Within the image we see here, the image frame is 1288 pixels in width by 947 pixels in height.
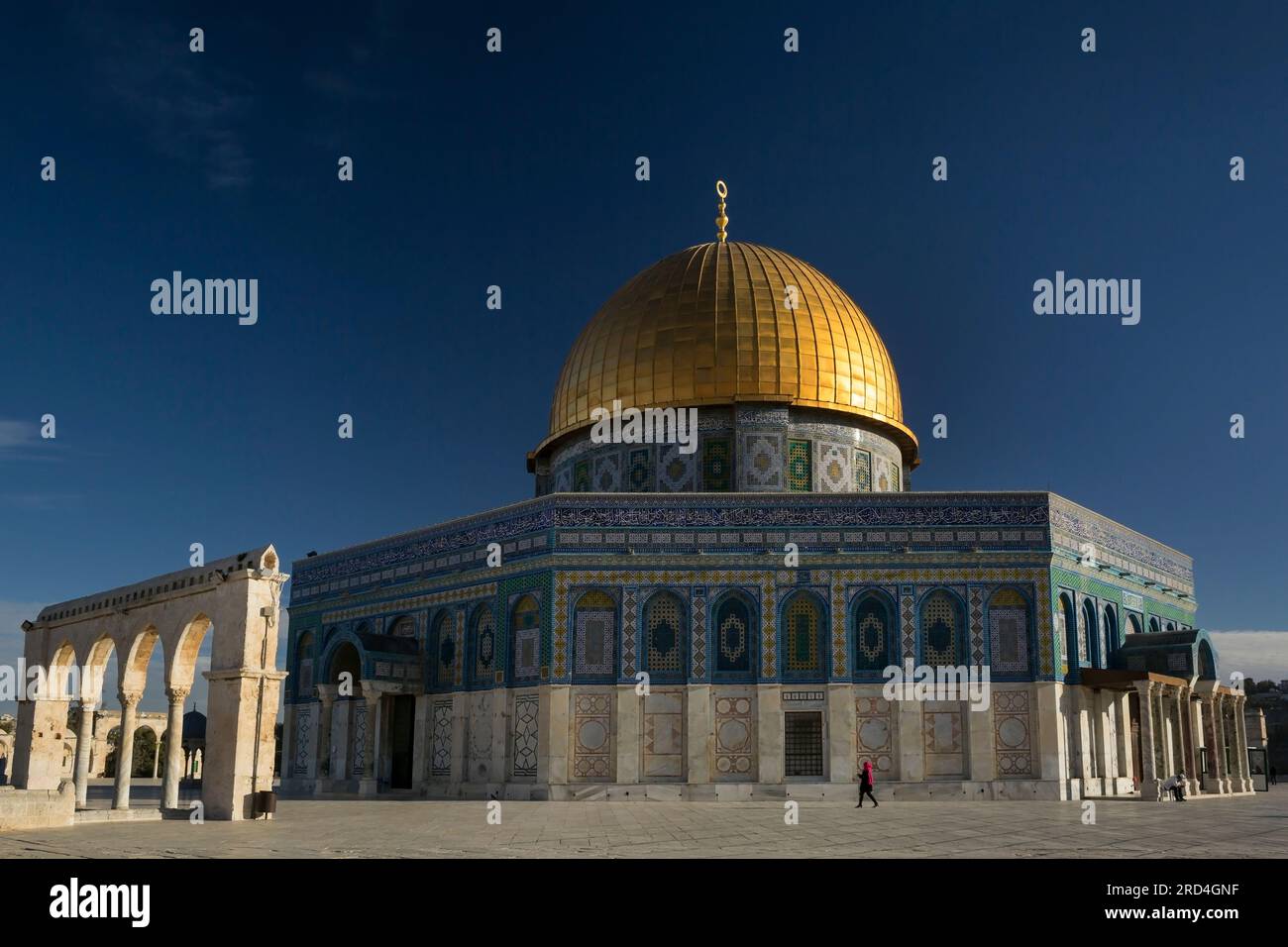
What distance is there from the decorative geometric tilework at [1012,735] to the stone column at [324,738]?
1450 cm

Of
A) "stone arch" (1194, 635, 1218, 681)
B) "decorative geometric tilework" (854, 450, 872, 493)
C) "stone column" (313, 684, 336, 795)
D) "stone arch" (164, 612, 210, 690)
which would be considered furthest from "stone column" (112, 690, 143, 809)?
"stone arch" (1194, 635, 1218, 681)

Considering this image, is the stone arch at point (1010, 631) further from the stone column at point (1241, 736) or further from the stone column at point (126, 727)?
the stone column at point (126, 727)

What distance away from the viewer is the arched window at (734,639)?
23.6m

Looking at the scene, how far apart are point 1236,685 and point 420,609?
18.7 metres

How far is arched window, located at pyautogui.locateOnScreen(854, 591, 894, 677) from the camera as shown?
77.3 ft

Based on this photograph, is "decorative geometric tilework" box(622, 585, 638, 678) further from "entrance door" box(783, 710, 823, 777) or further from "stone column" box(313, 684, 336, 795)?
"stone column" box(313, 684, 336, 795)

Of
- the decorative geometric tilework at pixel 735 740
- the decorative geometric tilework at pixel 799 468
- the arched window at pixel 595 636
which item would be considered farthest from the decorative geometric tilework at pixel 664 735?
the decorative geometric tilework at pixel 799 468

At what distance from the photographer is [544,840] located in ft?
44.5

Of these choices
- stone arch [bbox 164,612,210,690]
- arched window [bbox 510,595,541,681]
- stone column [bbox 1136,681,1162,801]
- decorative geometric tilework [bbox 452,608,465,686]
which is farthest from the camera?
decorative geometric tilework [bbox 452,608,465,686]

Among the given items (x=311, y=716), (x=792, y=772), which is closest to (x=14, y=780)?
(x=311, y=716)

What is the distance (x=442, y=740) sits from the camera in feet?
84.5

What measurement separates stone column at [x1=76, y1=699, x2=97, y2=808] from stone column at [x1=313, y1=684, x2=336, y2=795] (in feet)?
25.1

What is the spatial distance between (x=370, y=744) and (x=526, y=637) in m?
4.68

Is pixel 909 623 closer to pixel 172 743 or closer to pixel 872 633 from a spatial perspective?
pixel 872 633
